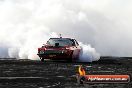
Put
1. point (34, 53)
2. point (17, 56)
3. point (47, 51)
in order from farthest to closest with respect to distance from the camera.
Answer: point (17, 56) → point (34, 53) → point (47, 51)

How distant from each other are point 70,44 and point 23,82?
58.9ft

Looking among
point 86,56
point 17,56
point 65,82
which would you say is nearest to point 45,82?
point 65,82

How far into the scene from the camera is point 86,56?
37.6 m

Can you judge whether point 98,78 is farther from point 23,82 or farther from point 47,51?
point 47,51

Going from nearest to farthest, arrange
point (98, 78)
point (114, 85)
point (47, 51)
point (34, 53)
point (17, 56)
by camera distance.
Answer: point (98, 78)
point (114, 85)
point (47, 51)
point (34, 53)
point (17, 56)

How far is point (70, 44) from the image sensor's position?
36.0 meters

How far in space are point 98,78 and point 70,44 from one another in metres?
20.0

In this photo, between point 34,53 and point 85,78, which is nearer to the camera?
point 85,78

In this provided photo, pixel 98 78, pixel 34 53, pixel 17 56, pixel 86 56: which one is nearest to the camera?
pixel 98 78

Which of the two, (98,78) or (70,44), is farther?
(70,44)

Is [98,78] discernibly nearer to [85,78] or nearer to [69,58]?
[85,78]

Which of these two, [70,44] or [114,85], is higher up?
[70,44]

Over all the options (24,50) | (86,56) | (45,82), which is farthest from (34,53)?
(45,82)

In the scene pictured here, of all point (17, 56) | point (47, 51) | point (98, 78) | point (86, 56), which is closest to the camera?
point (98, 78)
